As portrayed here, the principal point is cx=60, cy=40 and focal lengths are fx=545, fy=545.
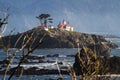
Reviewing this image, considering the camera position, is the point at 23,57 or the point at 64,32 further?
the point at 64,32

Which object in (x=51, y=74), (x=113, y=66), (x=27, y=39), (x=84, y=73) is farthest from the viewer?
(x=51, y=74)

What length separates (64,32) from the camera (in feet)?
527

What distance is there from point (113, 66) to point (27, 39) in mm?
52510

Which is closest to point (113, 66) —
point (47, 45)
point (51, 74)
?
point (51, 74)

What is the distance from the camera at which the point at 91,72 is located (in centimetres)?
1148

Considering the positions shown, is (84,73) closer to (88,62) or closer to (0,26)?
(88,62)

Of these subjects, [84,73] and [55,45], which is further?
[55,45]

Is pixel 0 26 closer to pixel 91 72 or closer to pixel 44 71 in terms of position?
pixel 91 72

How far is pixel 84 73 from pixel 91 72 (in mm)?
193

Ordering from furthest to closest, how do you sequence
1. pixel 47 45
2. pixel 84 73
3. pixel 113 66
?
pixel 47 45 → pixel 113 66 → pixel 84 73

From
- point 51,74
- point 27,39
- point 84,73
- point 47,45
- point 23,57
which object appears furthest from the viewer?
point 47,45

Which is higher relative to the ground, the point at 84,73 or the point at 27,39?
the point at 27,39

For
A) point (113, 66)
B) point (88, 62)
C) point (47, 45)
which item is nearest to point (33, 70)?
point (113, 66)

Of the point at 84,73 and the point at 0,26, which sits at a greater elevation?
the point at 0,26
